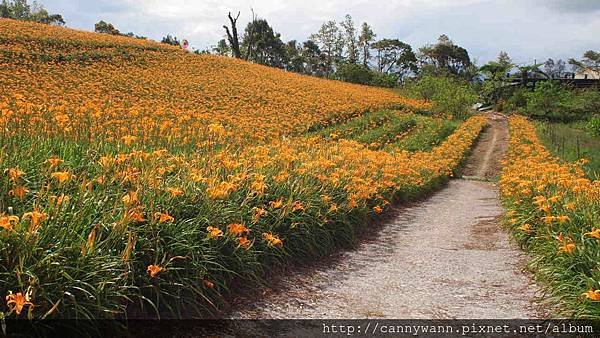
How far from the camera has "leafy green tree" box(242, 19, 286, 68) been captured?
6041 cm

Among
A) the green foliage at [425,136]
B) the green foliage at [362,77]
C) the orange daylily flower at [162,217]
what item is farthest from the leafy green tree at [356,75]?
the orange daylily flower at [162,217]

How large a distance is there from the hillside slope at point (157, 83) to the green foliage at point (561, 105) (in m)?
8.37

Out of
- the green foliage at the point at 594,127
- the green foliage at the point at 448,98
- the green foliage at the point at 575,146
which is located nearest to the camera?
the green foliage at the point at 575,146

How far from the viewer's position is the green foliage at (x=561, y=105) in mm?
29578

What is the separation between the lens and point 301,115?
17.8 metres

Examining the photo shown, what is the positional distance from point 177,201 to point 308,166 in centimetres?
229

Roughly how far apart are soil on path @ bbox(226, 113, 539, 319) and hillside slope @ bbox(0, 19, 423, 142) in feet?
11.6

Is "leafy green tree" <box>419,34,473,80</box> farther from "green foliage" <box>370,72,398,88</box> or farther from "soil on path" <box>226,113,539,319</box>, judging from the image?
"soil on path" <box>226,113,539,319</box>

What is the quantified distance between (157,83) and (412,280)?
16599 millimetres

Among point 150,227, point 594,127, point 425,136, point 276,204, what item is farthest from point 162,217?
point 594,127

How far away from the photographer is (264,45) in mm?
62781

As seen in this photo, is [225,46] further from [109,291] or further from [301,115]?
[109,291]

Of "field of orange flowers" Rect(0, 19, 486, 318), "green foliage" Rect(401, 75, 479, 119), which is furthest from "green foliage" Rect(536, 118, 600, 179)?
"field of orange flowers" Rect(0, 19, 486, 318)

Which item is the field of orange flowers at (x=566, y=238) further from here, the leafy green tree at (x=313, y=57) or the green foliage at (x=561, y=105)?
the leafy green tree at (x=313, y=57)
